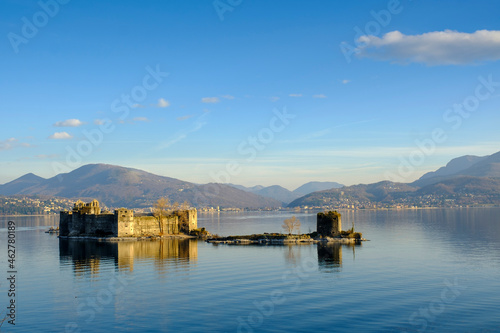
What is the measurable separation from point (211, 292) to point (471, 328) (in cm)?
2171

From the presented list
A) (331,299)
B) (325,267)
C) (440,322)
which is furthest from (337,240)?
(440,322)

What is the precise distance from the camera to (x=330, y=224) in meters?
99.6

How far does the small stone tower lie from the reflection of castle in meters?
33.3

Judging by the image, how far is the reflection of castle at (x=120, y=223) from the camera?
340 ft

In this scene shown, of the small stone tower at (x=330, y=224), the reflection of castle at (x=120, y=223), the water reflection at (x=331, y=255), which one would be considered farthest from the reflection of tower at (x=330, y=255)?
the reflection of castle at (x=120, y=223)

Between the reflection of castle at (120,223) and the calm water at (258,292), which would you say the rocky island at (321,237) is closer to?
the reflection of castle at (120,223)

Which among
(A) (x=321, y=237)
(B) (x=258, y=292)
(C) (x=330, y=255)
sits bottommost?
(C) (x=330, y=255)

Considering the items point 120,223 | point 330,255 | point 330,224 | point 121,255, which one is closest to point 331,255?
point 330,255

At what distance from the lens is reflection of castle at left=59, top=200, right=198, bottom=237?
340 ft

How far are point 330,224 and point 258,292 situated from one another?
59368mm

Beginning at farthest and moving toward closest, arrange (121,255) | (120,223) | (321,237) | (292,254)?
(120,223), (321,237), (292,254), (121,255)

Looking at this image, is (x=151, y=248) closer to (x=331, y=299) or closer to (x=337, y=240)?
A: (x=337, y=240)

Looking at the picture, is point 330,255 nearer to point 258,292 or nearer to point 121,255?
point 258,292

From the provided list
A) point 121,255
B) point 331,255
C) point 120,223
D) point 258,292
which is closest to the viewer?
point 258,292
